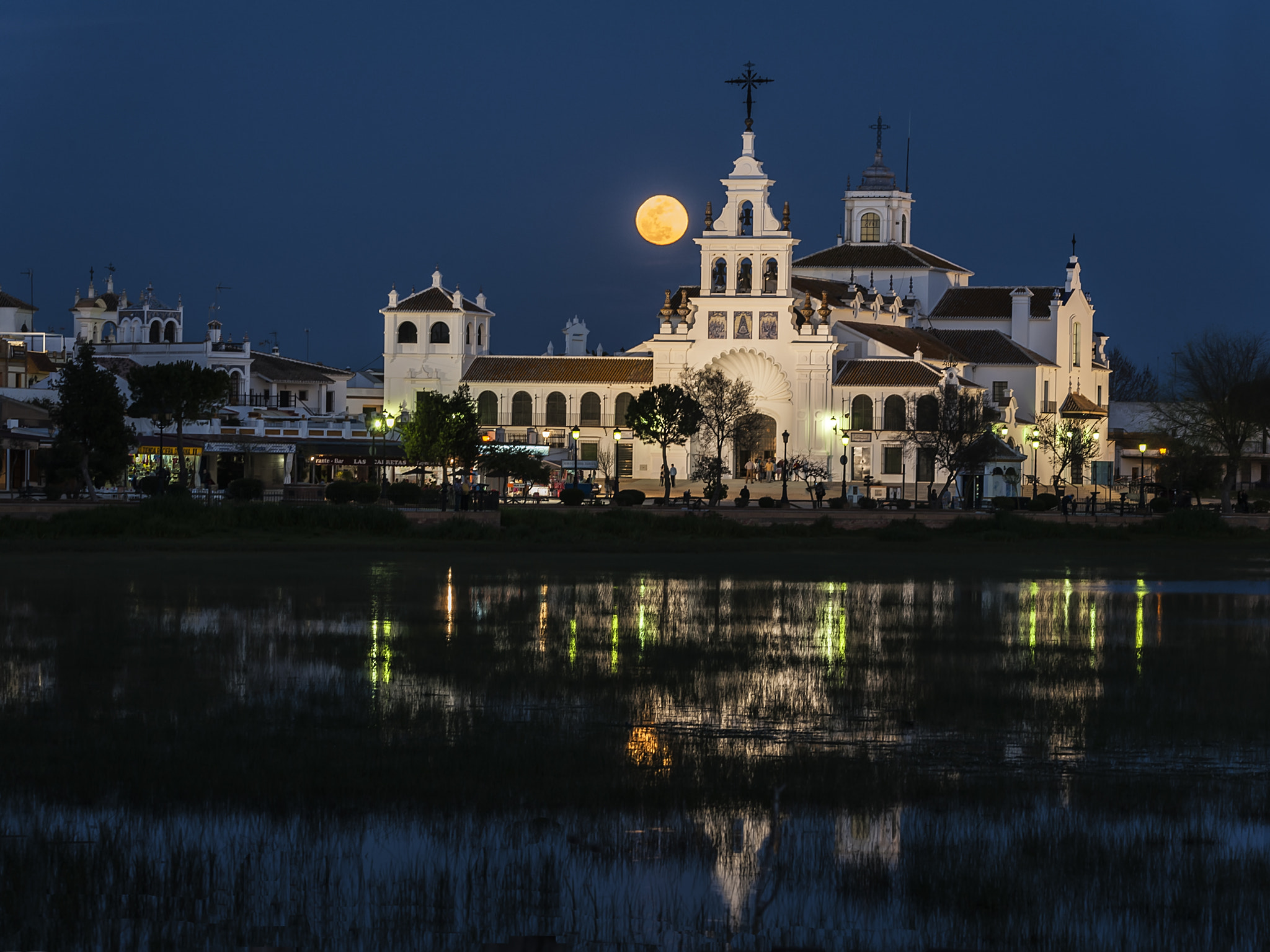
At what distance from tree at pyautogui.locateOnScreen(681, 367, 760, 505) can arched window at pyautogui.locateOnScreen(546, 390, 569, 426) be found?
35.4 feet

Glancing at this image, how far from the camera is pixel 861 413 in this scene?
93438 mm

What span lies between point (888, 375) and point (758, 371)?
8228 millimetres

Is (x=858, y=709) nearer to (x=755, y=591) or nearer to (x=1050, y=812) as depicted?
(x=1050, y=812)

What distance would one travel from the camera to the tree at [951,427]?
69250 millimetres

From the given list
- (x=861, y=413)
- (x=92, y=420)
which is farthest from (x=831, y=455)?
(x=92, y=420)

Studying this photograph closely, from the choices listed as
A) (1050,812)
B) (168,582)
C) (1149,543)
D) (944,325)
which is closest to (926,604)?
(168,582)

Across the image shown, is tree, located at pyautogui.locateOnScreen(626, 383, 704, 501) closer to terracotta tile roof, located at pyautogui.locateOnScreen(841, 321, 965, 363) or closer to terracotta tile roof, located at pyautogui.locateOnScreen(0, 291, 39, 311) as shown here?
terracotta tile roof, located at pyautogui.locateOnScreen(841, 321, 965, 363)

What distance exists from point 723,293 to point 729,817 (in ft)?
287

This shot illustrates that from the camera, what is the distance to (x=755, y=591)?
27562 mm

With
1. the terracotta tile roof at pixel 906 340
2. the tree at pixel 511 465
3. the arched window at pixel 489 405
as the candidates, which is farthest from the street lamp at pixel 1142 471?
the arched window at pixel 489 405

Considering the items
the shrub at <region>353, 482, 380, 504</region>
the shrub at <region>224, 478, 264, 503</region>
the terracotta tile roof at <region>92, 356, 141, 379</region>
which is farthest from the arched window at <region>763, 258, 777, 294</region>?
the shrub at <region>224, 478, 264, 503</region>

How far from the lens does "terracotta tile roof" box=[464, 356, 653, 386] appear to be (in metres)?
99.3

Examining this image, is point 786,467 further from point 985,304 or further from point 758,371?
point 985,304

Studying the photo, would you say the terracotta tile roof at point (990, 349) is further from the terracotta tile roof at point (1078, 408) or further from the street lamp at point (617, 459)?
the street lamp at point (617, 459)
